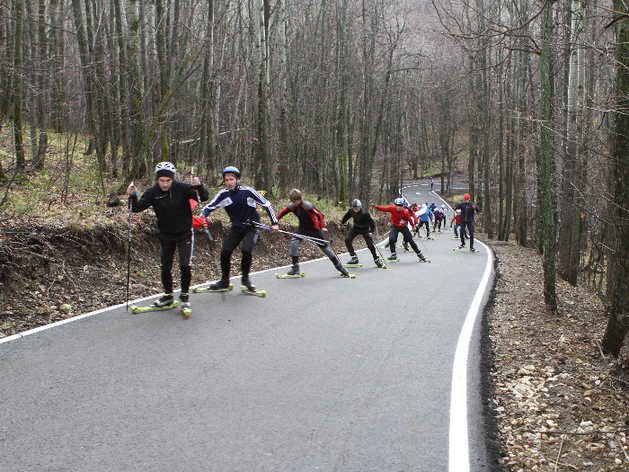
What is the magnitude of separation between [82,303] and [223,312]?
7.57 feet

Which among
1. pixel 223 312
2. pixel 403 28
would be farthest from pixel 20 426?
pixel 403 28

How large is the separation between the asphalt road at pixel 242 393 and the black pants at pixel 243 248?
1305 millimetres

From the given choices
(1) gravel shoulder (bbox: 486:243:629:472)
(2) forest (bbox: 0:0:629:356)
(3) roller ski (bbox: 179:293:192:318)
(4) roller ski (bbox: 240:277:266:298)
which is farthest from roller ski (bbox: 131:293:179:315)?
(1) gravel shoulder (bbox: 486:243:629:472)

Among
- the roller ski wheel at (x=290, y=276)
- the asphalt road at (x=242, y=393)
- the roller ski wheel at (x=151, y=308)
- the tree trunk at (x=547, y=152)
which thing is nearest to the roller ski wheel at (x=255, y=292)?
→ the asphalt road at (x=242, y=393)

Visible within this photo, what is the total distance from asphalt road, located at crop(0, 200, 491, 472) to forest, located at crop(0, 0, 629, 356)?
2.80m

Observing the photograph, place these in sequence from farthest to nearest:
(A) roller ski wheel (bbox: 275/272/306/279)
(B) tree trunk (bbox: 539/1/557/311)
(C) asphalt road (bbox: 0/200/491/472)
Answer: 1. (A) roller ski wheel (bbox: 275/272/306/279)
2. (B) tree trunk (bbox: 539/1/557/311)
3. (C) asphalt road (bbox: 0/200/491/472)

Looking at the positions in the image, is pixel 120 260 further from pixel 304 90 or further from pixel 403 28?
pixel 403 28

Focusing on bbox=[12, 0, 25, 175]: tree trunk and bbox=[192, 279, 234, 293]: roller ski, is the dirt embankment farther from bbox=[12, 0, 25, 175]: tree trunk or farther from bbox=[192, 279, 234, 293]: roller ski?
bbox=[12, 0, 25, 175]: tree trunk

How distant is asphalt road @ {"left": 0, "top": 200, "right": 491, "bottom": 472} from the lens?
3.49 meters

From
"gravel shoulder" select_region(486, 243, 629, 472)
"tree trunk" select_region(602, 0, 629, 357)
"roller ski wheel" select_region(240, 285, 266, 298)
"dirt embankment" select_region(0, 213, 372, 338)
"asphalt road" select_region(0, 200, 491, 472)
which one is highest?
"tree trunk" select_region(602, 0, 629, 357)

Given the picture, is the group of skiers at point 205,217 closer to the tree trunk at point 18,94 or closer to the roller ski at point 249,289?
the roller ski at point 249,289

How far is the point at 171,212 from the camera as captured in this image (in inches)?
296

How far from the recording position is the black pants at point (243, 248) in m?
9.23

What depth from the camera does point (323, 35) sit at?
27875 millimetres
